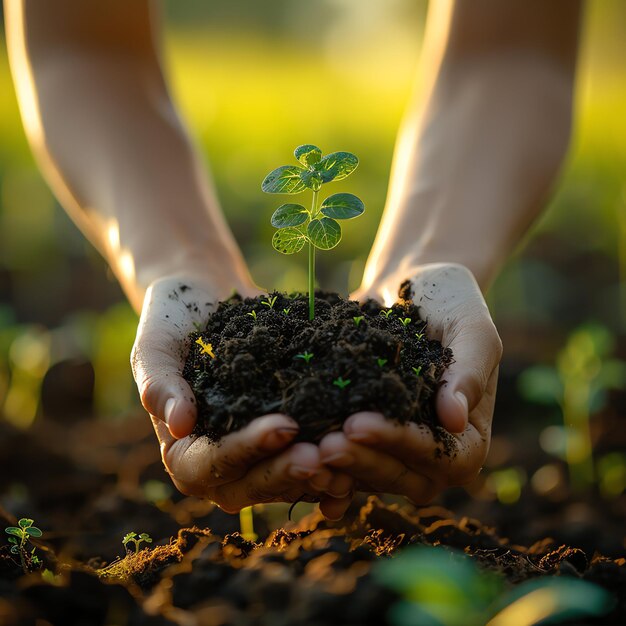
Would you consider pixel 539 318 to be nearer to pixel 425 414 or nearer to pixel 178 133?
pixel 178 133

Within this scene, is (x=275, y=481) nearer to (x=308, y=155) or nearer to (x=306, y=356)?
(x=306, y=356)

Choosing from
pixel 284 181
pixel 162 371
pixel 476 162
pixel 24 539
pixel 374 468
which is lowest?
pixel 24 539

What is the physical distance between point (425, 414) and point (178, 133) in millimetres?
1550

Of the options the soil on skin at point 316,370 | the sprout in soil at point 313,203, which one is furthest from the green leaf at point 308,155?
the soil on skin at point 316,370

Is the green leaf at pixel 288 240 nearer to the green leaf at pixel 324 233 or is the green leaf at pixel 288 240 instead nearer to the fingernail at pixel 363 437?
the green leaf at pixel 324 233

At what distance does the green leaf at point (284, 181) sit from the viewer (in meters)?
1.73

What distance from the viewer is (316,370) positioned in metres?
1.61

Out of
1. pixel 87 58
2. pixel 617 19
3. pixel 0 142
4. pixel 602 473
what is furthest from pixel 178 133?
pixel 617 19

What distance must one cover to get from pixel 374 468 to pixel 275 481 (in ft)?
0.68

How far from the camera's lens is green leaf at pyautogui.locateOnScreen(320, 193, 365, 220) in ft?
5.62

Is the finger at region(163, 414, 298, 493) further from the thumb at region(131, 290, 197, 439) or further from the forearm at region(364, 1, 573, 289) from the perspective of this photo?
the forearm at region(364, 1, 573, 289)

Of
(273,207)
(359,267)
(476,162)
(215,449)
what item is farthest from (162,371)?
(273,207)

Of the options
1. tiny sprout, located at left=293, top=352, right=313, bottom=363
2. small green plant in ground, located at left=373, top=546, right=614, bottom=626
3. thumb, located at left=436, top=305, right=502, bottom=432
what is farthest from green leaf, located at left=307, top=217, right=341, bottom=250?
small green plant in ground, located at left=373, top=546, right=614, bottom=626

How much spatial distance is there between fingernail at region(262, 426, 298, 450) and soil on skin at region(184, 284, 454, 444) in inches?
1.9
